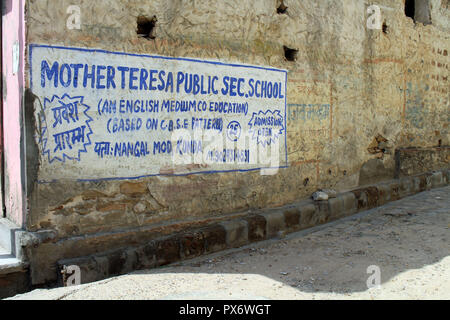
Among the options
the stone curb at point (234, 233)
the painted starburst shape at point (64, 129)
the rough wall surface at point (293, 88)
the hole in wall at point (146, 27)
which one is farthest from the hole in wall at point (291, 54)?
the painted starburst shape at point (64, 129)

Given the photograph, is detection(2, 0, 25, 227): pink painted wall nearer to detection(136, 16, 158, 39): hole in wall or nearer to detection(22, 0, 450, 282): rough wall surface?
detection(22, 0, 450, 282): rough wall surface

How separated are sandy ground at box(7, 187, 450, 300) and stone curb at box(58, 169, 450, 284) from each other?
0.33ft

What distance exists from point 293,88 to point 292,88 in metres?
0.02

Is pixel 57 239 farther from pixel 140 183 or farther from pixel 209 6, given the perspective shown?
pixel 209 6

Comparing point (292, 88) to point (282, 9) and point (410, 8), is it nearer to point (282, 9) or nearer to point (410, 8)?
point (282, 9)

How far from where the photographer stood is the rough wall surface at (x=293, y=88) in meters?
3.50

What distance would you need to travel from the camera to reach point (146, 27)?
3859 mm

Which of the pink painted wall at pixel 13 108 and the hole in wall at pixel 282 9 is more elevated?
the hole in wall at pixel 282 9

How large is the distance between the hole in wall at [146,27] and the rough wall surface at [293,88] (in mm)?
51

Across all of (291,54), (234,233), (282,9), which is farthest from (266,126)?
(282,9)

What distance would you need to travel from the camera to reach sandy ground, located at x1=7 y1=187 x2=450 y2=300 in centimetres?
317

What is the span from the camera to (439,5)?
774 centimetres

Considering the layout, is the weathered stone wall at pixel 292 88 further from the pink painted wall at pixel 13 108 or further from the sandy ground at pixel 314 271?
the sandy ground at pixel 314 271

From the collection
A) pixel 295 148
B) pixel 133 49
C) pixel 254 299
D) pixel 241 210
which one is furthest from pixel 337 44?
pixel 254 299
